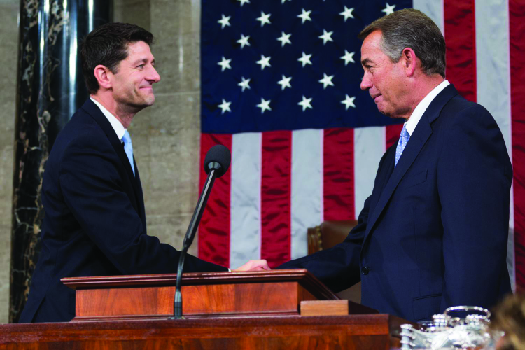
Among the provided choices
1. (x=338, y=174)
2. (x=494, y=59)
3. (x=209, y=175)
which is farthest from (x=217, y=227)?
(x=209, y=175)

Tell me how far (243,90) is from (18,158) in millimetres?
1975

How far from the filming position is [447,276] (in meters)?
2.41

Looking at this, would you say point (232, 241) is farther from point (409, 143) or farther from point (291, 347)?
point (291, 347)

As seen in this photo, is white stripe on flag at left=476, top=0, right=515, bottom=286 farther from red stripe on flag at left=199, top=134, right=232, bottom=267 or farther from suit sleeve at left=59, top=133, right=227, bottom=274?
suit sleeve at left=59, top=133, right=227, bottom=274

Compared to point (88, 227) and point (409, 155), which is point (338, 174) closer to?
point (409, 155)

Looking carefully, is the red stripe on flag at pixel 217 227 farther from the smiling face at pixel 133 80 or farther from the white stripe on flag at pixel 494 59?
the smiling face at pixel 133 80

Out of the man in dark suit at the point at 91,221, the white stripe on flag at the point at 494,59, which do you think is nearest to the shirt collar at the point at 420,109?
the man in dark suit at the point at 91,221

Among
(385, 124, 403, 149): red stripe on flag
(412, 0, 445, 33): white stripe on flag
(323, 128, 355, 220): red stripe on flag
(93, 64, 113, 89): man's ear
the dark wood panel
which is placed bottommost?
the dark wood panel

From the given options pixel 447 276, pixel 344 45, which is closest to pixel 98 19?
pixel 344 45

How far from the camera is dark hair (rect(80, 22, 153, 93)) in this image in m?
3.46

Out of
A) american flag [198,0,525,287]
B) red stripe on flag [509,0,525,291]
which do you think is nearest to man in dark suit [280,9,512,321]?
red stripe on flag [509,0,525,291]

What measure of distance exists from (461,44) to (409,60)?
3.26 m

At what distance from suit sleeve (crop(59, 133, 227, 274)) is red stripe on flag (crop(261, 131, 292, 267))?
11.6 feet

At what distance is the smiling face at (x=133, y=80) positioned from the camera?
3.43 m
